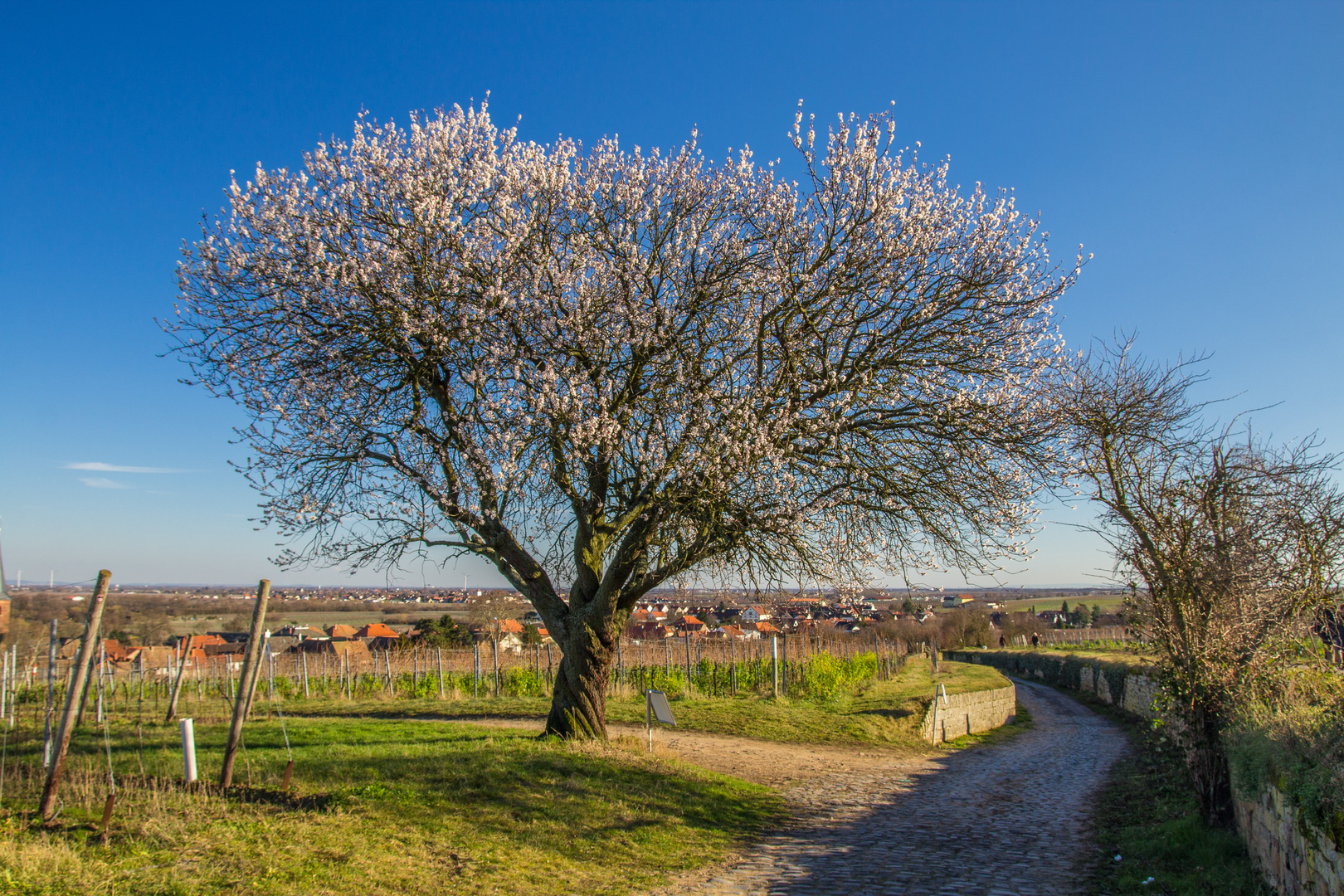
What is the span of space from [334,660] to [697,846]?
21.0 m

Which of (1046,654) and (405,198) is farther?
(1046,654)

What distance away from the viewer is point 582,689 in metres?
11.5

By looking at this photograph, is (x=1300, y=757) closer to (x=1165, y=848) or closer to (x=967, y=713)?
(x=1165, y=848)

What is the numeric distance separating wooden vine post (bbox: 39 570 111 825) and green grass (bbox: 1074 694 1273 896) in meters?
8.54

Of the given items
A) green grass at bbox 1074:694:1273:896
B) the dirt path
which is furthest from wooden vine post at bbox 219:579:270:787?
green grass at bbox 1074:694:1273:896

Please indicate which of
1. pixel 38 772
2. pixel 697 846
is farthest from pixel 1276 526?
pixel 38 772

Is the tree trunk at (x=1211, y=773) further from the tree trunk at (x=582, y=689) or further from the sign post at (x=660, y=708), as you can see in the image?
the tree trunk at (x=582, y=689)

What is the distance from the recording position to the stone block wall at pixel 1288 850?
4.64 m

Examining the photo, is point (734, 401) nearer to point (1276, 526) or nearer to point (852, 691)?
point (1276, 526)

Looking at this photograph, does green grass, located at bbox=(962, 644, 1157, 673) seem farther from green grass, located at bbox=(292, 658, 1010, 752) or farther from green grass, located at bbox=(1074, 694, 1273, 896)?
green grass, located at bbox=(292, 658, 1010, 752)

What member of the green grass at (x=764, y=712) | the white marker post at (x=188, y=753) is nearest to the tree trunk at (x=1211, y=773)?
the green grass at (x=764, y=712)

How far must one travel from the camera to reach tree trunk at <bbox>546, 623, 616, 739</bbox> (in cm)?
1141

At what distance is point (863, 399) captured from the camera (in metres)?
10.6

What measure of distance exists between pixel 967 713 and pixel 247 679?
18.3 metres
